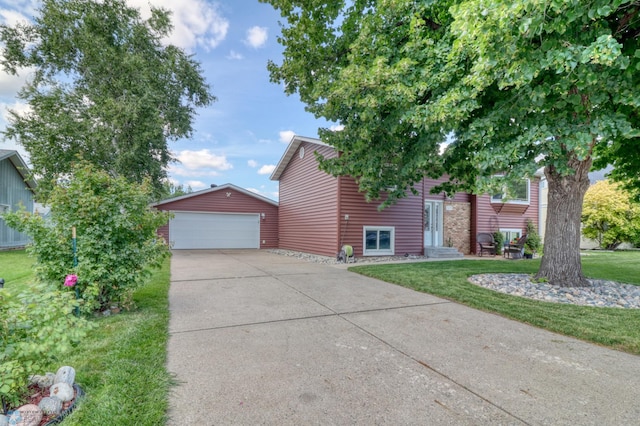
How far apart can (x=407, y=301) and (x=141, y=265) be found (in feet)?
14.0

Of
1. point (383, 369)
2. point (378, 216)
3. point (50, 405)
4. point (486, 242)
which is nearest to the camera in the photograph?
point (50, 405)

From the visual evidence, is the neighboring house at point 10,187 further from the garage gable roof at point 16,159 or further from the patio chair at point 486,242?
the patio chair at point 486,242

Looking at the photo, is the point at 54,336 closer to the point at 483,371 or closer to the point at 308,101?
the point at 483,371

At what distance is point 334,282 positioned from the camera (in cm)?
684

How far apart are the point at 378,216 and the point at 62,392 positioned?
10.5 m

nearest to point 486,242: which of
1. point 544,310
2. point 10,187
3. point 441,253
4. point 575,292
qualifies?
point 441,253

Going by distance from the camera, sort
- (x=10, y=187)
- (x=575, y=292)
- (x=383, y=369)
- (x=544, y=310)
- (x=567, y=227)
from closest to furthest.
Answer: (x=383, y=369) < (x=544, y=310) < (x=575, y=292) < (x=567, y=227) < (x=10, y=187)

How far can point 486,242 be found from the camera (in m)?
13.4

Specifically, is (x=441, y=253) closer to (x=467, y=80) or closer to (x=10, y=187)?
(x=467, y=80)

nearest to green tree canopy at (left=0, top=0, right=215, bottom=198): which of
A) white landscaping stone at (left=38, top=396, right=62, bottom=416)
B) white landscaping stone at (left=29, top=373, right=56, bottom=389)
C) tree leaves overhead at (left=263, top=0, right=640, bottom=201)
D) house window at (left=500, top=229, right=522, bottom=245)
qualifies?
tree leaves overhead at (left=263, top=0, right=640, bottom=201)

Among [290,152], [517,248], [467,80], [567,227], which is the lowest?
[517,248]

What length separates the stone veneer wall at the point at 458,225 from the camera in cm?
1344

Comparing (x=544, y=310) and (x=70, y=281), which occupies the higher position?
(x=70, y=281)

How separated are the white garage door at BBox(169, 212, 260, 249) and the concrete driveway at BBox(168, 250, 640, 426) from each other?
12.3m
